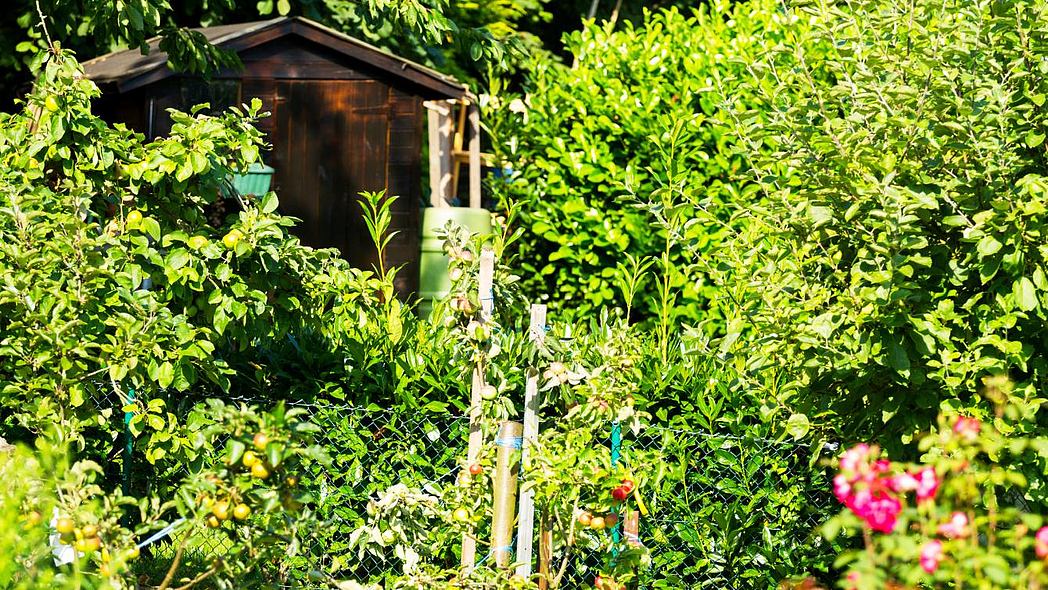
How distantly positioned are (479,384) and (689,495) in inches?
44.5


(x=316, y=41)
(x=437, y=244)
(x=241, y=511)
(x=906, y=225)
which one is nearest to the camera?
(x=241, y=511)

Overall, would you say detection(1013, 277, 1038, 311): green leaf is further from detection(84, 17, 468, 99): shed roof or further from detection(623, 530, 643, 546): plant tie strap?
detection(84, 17, 468, 99): shed roof

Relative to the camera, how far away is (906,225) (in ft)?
10.4

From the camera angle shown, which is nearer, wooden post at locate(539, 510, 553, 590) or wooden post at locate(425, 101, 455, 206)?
wooden post at locate(539, 510, 553, 590)

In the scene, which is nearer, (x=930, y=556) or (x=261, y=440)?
(x=930, y=556)

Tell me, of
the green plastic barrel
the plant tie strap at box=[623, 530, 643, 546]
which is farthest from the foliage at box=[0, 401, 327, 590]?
the green plastic barrel

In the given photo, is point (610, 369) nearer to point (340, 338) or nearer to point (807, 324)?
point (807, 324)

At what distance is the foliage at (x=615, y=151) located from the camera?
324 inches

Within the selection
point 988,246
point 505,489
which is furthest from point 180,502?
point 988,246

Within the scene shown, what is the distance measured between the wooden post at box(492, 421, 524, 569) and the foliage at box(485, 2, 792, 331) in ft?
14.5

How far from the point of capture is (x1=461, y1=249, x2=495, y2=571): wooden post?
3791 mm

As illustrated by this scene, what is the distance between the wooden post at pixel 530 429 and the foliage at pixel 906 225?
2.09 ft

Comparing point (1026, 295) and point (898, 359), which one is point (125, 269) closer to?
point (898, 359)

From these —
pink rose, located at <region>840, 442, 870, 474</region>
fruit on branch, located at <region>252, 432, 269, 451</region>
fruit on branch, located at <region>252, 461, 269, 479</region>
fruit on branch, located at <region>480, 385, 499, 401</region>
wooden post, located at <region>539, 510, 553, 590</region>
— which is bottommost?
wooden post, located at <region>539, 510, 553, 590</region>
